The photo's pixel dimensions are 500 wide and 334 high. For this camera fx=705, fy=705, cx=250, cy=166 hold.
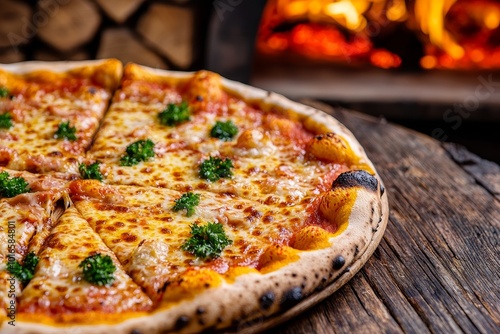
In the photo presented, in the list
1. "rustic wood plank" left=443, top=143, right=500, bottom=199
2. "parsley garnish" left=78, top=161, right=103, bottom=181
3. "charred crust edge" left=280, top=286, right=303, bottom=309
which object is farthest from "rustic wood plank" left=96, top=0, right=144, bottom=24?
"charred crust edge" left=280, top=286, right=303, bottom=309

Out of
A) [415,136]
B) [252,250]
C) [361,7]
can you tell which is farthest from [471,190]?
[361,7]

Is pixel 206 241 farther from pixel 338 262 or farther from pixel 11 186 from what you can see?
pixel 11 186

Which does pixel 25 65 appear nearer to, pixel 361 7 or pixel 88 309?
pixel 88 309

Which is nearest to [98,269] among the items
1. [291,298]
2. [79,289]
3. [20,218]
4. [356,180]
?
[79,289]

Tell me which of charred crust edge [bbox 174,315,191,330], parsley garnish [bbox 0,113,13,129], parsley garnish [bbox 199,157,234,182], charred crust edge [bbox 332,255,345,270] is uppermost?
charred crust edge [bbox 332,255,345,270]

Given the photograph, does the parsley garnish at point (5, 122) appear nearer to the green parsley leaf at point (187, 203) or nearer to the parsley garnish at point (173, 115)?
Answer: the parsley garnish at point (173, 115)

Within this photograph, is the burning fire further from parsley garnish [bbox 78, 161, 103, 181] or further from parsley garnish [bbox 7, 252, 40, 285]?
parsley garnish [bbox 7, 252, 40, 285]
